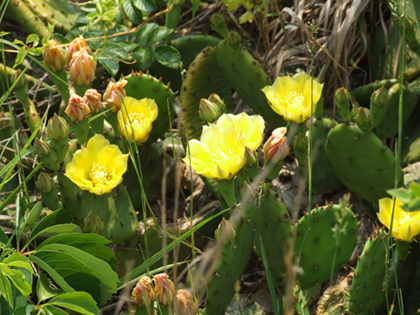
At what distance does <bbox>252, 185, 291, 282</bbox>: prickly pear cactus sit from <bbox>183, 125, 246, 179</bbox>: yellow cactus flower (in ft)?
0.45

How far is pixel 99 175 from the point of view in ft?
5.05

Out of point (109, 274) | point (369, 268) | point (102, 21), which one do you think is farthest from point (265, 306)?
point (102, 21)

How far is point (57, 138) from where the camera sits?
145cm

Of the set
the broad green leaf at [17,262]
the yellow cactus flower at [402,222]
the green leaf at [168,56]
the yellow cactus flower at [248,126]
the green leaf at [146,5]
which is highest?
the yellow cactus flower at [248,126]

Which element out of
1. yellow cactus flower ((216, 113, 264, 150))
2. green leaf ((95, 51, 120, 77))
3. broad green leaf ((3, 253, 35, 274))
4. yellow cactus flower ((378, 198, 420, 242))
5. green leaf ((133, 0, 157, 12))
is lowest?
broad green leaf ((3, 253, 35, 274))

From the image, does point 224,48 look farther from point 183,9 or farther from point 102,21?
point 183,9

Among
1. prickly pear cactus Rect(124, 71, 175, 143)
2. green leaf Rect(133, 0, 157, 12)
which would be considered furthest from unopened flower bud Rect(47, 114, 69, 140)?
green leaf Rect(133, 0, 157, 12)

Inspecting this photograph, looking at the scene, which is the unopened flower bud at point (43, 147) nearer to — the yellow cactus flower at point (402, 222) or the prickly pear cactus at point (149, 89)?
the prickly pear cactus at point (149, 89)

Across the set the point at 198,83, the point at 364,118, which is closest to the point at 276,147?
the point at 364,118

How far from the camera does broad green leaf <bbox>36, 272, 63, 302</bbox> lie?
1.31m

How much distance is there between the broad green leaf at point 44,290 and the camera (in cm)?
131

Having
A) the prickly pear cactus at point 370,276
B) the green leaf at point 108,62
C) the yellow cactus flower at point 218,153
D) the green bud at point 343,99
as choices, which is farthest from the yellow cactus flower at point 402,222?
the green leaf at point 108,62

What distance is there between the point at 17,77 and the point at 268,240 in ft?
2.79

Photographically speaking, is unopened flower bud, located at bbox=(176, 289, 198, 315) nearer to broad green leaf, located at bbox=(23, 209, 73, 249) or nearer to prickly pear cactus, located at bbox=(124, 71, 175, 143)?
broad green leaf, located at bbox=(23, 209, 73, 249)
